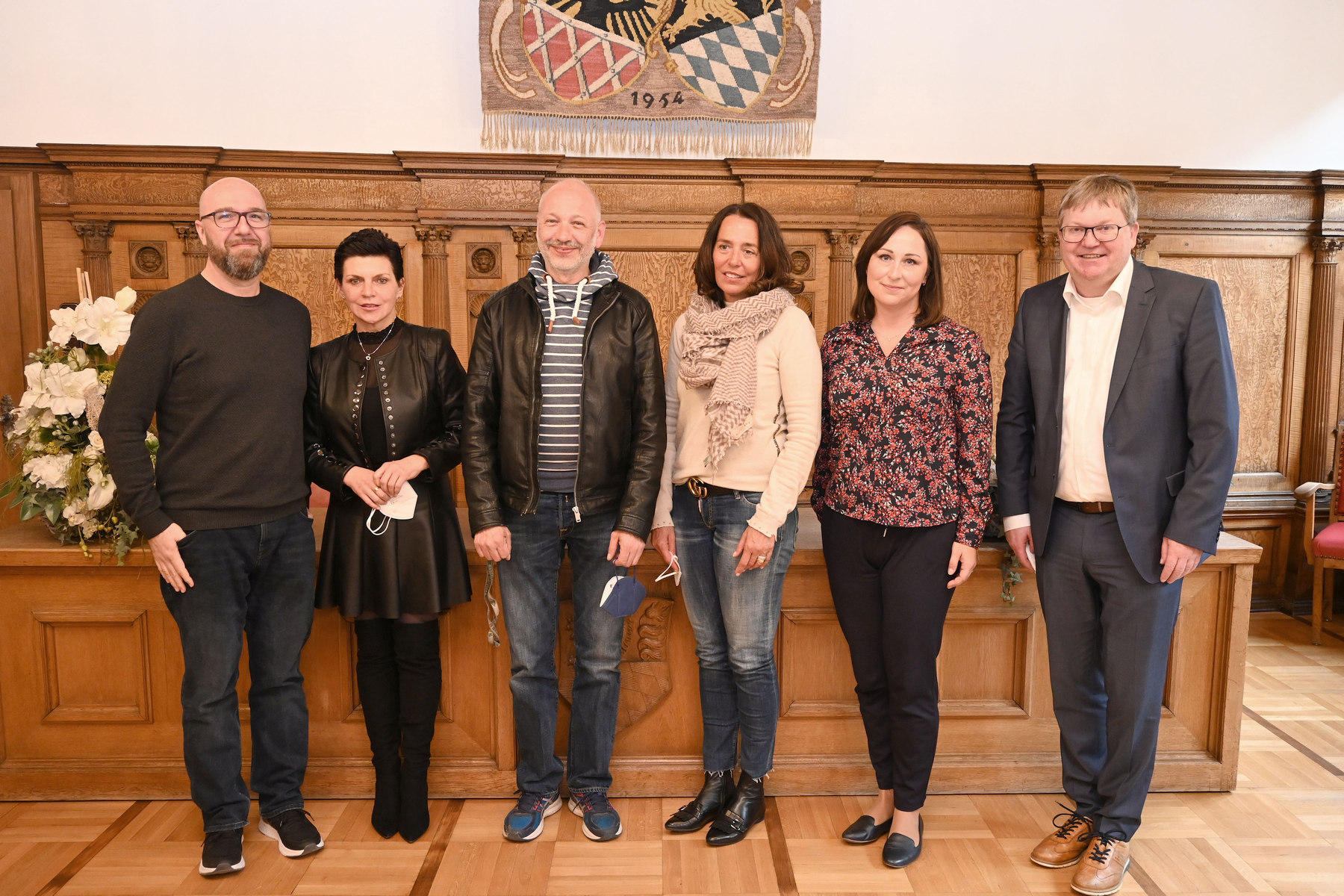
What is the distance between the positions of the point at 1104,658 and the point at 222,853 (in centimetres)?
218

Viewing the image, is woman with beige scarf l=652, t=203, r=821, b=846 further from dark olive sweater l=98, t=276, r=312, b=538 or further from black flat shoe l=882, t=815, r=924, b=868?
dark olive sweater l=98, t=276, r=312, b=538

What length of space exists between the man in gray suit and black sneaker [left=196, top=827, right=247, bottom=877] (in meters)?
1.98

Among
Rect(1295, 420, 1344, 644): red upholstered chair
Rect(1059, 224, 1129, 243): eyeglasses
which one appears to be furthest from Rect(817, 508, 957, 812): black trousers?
Rect(1295, 420, 1344, 644): red upholstered chair

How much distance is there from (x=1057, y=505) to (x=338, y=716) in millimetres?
2013

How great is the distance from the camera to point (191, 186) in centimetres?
387

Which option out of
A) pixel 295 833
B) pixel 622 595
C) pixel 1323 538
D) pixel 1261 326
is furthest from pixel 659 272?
pixel 1323 538

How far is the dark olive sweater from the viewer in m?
2.04

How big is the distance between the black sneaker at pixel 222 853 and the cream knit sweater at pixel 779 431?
1.44m

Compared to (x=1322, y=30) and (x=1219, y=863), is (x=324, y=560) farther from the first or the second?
(x=1322, y=30)

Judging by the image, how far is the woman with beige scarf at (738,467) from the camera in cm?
209

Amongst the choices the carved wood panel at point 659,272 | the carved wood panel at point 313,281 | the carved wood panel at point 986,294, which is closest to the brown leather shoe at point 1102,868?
the carved wood panel at point 986,294

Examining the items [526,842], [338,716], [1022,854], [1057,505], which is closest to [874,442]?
[1057,505]

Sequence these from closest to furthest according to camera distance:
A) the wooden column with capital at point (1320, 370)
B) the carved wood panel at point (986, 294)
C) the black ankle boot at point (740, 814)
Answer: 1. the black ankle boot at point (740, 814)
2. the carved wood panel at point (986, 294)
3. the wooden column with capital at point (1320, 370)

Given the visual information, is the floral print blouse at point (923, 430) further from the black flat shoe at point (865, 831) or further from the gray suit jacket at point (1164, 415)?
the black flat shoe at point (865, 831)
